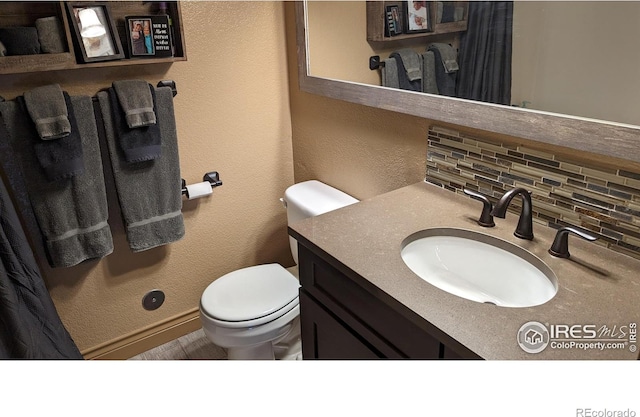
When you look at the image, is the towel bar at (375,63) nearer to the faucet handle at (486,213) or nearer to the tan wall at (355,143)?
the tan wall at (355,143)

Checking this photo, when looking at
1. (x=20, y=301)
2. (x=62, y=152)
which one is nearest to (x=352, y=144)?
→ (x=62, y=152)

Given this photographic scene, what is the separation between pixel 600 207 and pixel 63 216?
163 centimetres

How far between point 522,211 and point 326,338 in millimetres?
620

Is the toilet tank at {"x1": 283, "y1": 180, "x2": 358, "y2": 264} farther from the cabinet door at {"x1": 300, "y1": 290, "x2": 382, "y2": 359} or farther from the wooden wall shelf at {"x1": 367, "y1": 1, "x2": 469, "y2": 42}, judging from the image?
the wooden wall shelf at {"x1": 367, "y1": 1, "x2": 469, "y2": 42}

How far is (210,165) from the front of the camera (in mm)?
1965

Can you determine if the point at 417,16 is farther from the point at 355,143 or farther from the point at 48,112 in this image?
the point at 48,112

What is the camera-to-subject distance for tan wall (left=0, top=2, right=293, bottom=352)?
1786 mm

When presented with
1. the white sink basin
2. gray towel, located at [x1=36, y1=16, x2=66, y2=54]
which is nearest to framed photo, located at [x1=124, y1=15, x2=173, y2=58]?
gray towel, located at [x1=36, y1=16, x2=66, y2=54]

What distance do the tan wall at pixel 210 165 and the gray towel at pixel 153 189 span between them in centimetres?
11

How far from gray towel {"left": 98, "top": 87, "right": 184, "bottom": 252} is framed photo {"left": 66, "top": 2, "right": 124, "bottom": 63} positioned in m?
0.20

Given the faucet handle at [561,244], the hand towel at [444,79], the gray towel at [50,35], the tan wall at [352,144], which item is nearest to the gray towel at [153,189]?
the gray towel at [50,35]
